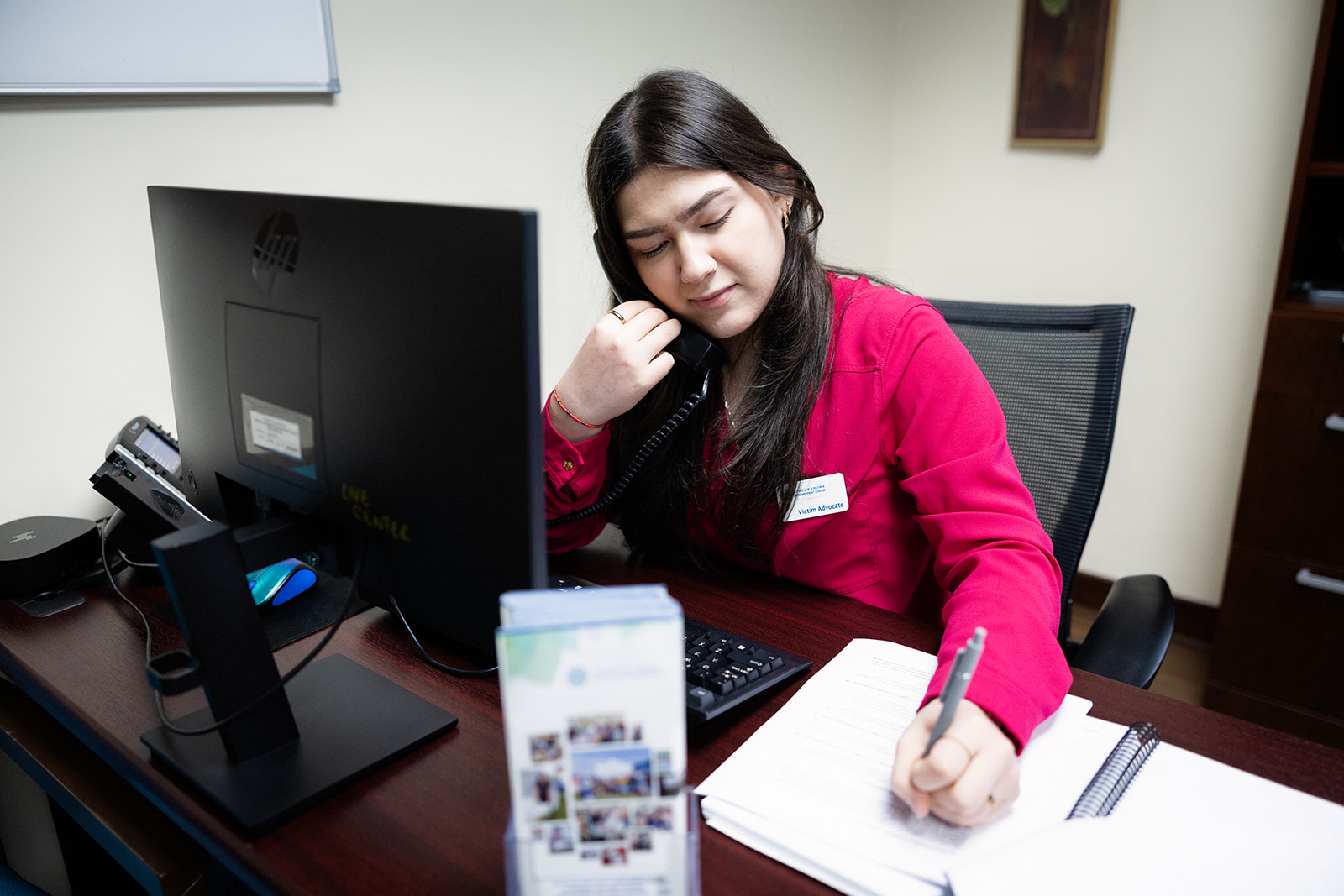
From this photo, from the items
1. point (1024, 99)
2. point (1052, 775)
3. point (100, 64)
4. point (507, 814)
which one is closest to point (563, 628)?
point (507, 814)

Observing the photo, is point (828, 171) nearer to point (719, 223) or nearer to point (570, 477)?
point (719, 223)

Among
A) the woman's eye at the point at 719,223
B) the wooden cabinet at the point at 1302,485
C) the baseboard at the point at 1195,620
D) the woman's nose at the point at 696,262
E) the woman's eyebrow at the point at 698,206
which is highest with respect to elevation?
the woman's eyebrow at the point at 698,206

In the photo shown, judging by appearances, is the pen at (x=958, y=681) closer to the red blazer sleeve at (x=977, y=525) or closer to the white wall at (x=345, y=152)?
the red blazer sleeve at (x=977, y=525)

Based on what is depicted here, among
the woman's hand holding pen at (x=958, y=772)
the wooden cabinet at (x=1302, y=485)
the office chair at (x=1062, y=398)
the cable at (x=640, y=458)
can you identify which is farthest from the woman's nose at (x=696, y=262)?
the wooden cabinet at (x=1302, y=485)

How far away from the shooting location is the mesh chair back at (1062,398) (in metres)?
1.33

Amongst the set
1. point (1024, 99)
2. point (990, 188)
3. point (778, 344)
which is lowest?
point (778, 344)

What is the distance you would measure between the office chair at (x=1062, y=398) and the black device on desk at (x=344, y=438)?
0.90m

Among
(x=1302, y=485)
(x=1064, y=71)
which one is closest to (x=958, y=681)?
(x=1302, y=485)

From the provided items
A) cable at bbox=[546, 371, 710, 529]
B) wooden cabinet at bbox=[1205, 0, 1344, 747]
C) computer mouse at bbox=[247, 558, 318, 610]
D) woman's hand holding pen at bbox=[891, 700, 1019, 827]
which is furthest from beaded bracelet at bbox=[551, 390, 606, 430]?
wooden cabinet at bbox=[1205, 0, 1344, 747]

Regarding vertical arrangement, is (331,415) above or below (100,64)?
below

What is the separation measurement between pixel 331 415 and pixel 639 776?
41 centimetres

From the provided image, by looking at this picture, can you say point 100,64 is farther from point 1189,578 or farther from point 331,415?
point 1189,578

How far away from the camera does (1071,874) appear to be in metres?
A: 0.62

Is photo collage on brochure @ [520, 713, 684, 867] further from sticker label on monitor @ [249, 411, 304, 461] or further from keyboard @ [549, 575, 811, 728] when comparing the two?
sticker label on monitor @ [249, 411, 304, 461]
